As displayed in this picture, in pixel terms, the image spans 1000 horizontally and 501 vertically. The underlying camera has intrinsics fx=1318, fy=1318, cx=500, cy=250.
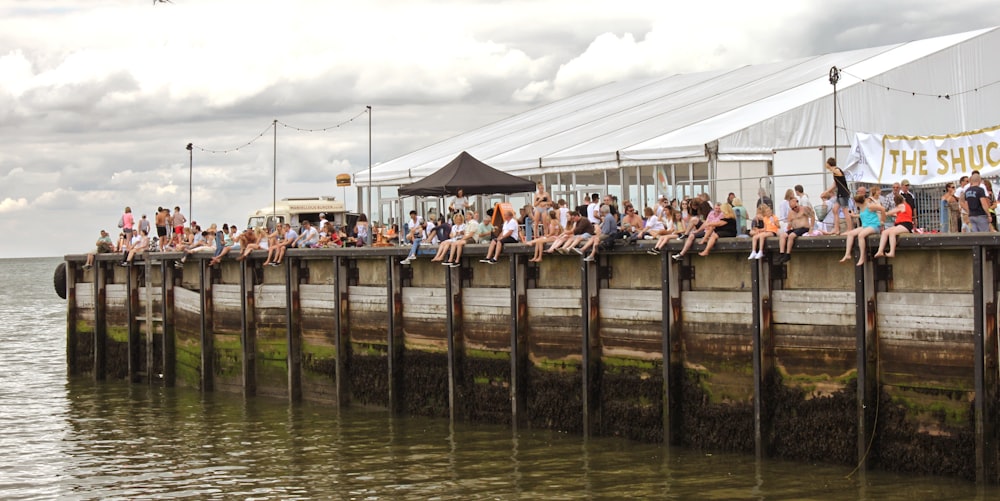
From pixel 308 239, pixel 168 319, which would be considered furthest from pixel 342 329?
pixel 168 319

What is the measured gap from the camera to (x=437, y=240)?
2717 centimetres

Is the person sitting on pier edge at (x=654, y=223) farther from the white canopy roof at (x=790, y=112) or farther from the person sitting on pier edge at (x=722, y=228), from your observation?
the white canopy roof at (x=790, y=112)

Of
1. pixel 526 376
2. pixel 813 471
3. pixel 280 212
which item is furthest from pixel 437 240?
pixel 280 212

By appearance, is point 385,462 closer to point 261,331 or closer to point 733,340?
point 733,340

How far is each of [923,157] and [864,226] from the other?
29.1 ft

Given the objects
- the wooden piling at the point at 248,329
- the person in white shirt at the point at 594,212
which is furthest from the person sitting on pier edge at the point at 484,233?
the wooden piling at the point at 248,329

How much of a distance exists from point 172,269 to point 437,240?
787cm

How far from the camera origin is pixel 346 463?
20516 mm

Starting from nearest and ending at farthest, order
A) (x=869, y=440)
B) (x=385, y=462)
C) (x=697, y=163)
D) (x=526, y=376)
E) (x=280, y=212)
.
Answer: (x=869, y=440) → (x=385, y=462) → (x=526, y=376) → (x=697, y=163) → (x=280, y=212)

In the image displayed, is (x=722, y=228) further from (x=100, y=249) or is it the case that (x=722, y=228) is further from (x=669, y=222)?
(x=100, y=249)

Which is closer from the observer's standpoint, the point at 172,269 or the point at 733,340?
the point at 733,340

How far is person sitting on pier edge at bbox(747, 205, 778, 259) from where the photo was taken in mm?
18031

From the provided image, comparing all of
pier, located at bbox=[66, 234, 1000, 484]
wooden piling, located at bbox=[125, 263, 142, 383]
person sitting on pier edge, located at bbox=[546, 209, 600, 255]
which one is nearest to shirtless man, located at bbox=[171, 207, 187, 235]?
wooden piling, located at bbox=[125, 263, 142, 383]

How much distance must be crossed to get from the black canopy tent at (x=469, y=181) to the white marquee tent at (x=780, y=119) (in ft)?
12.9
